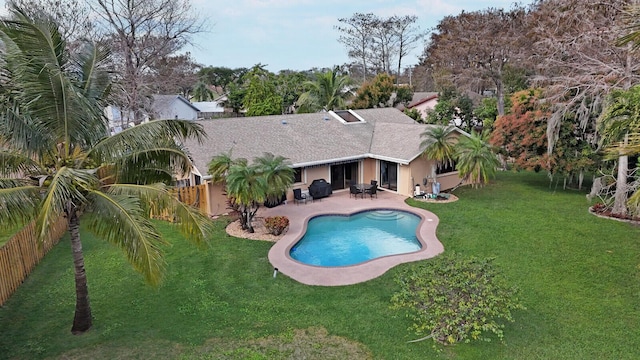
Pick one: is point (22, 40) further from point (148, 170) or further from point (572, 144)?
point (572, 144)

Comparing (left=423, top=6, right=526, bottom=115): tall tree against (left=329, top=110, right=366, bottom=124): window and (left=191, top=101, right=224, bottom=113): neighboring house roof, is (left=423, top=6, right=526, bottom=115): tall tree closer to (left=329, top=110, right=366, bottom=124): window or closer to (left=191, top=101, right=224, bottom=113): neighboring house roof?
(left=329, top=110, right=366, bottom=124): window

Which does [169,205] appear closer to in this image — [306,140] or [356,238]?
[356,238]

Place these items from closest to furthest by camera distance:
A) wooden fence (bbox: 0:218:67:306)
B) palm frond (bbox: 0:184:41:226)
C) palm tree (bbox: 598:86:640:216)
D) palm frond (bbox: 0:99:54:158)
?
palm frond (bbox: 0:184:41:226) → palm frond (bbox: 0:99:54:158) → palm tree (bbox: 598:86:640:216) → wooden fence (bbox: 0:218:67:306)

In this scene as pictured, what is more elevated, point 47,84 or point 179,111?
point 179,111

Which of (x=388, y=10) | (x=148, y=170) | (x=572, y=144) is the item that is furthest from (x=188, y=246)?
(x=388, y=10)

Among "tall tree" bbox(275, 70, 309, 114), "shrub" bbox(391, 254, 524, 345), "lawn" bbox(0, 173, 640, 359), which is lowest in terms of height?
"lawn" bbox(0, 173, 640, 359)

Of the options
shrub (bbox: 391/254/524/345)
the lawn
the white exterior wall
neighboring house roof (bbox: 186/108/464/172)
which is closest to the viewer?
shrub (bbox: 391/254/524/345)

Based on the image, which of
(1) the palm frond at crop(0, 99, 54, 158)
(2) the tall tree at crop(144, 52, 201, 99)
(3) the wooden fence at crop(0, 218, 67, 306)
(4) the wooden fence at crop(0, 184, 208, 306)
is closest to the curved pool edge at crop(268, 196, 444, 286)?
(4) the wooden fence at crop(0, 184, 208, 306)

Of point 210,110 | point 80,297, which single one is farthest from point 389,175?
point 210,110
